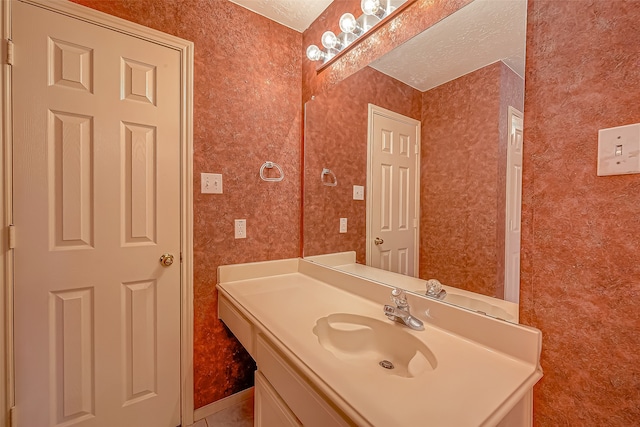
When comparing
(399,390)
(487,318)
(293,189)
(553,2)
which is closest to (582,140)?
(553,2)

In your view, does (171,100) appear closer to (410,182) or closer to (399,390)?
(410,182)

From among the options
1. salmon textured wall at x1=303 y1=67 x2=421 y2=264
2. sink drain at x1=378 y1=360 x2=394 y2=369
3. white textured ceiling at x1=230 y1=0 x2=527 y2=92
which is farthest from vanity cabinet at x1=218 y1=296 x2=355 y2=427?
white textured ceiling at x1=230 y1=0 x2=527 y2=92

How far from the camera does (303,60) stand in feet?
5.91

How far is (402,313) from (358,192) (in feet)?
2.36

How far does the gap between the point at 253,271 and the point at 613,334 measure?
149 cm

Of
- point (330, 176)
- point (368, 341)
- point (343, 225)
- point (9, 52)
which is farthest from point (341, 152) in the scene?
point (9, 52)

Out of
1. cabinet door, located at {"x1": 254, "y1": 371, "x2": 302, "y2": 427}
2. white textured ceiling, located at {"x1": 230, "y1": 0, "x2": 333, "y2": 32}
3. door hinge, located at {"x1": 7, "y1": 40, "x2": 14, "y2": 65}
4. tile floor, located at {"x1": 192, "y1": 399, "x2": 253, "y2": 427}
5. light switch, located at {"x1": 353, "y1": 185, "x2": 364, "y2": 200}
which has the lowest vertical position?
tile floor, located at {"x1": 192, "y1": 399, "x2": 253, "y2": 427}

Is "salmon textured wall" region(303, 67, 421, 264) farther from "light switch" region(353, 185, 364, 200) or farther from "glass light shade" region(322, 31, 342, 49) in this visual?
"glass light shade" region(322, 31, 342, 49)

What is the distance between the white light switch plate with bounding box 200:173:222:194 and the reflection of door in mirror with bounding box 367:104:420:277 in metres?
0.84

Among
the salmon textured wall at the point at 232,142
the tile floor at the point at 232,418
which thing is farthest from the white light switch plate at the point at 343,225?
the tile floor at the point at 232,418

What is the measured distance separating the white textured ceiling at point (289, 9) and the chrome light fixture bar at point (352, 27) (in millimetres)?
193

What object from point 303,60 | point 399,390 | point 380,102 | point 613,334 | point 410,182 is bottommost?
point 399,390

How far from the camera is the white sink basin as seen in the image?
3.14 ft

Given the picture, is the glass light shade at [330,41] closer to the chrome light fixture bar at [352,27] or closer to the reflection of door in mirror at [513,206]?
the chrome light fixture bar at [352,27]
